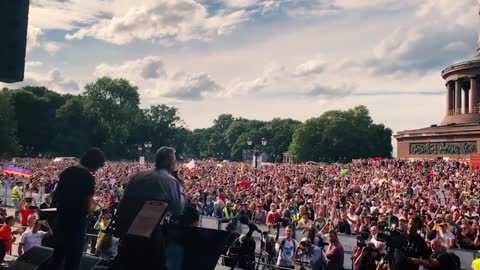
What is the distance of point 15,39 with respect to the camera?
17.8 feet

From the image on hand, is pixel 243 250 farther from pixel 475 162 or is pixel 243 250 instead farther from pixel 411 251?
pixel 475 162

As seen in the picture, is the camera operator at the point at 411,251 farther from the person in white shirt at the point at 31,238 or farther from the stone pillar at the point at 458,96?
the stone pillar at the point at 458,96

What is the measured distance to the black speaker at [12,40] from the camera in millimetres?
5324

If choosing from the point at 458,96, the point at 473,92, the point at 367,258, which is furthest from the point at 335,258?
the point at 458,96

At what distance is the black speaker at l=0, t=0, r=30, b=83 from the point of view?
5324 millimetres

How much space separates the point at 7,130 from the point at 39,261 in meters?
84.2

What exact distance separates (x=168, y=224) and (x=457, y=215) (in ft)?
40.4

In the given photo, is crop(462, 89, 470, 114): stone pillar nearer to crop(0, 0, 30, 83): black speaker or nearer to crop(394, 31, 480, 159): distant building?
crop(394, 31, 480, 159): distant building

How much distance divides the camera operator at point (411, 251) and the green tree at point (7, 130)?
8291 cm

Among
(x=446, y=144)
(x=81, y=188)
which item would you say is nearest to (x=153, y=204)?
(x=81, y=188)

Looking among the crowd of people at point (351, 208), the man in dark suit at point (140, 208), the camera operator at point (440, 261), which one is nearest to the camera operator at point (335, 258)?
the crowd of people at point (351, 208)

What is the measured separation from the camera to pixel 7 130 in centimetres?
8456

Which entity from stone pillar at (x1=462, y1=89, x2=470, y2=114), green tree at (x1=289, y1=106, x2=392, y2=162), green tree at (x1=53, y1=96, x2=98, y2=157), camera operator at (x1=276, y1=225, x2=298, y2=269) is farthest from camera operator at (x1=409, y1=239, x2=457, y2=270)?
green tree at (x1=289, y1=106, x2=392, y2=162)

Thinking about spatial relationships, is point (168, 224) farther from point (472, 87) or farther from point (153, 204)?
point (472, 87)
